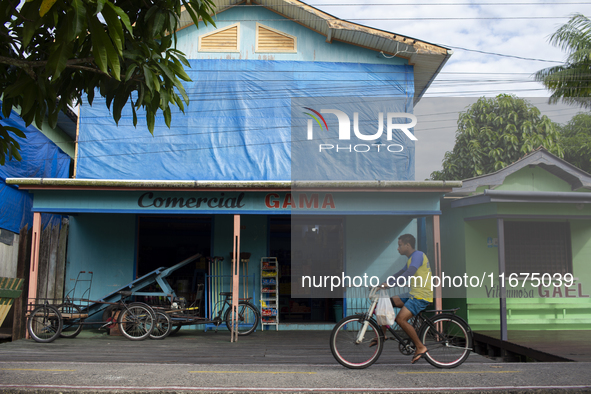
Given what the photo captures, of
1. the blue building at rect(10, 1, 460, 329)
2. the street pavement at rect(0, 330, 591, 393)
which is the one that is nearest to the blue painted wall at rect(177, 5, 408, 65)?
the blue building at rect(10, 1, 460, 329)

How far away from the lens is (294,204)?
10523mm

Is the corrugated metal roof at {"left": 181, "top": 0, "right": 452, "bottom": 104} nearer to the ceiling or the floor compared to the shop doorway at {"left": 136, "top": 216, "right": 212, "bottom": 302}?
nearer to the ceiling

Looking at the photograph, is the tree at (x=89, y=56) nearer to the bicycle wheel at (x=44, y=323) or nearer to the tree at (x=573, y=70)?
the bicycle wheel at (x=44, y=323)

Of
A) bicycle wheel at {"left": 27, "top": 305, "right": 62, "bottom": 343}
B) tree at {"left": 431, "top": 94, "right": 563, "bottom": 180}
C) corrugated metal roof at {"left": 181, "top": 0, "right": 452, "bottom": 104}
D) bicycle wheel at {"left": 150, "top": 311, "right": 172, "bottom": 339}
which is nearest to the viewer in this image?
bicycle wheel at {"left": 27, "top": 305, "right": 62, "bottom": 343}

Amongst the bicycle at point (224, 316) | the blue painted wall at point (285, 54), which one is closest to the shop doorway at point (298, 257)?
the bicycle at point (224, 316)

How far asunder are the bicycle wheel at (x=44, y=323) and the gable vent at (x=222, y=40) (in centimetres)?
722

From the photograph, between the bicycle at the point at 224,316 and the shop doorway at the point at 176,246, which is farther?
the shop doorway at the point at 176,246

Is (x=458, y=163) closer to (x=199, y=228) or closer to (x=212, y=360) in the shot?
(x=199, y=228)

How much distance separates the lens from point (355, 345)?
6.65 m

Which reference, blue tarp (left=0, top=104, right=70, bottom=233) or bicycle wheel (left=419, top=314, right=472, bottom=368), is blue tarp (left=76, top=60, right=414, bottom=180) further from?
bicycle wheel (left=419, top=314, right=472, bottom=368)

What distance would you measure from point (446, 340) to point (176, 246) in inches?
380

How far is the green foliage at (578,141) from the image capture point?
3000 centimetres

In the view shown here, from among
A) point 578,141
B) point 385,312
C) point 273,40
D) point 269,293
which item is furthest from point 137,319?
point 578,141

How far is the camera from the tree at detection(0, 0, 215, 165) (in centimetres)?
346
